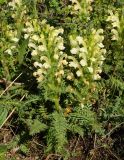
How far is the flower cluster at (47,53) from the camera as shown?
11.9 ft

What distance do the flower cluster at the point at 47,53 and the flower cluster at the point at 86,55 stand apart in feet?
0.34

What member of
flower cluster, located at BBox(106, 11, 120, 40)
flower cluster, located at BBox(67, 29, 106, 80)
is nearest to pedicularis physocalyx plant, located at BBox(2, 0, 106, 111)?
flower cluster, located at BBox(67, 29, 106, 80)

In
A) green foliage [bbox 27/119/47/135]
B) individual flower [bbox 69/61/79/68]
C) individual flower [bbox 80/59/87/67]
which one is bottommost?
green foliage [bbox 27/119/47/135]

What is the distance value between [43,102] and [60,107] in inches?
6.8

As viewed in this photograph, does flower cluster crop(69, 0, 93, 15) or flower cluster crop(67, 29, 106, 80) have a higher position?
flower cluster crop(69, 0, 93, 15)

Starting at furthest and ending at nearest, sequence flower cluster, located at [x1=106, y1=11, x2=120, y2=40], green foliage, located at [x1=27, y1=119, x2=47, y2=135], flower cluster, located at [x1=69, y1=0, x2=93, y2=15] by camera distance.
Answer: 1. flower cluster, located at [x1=69, y1=0, x2=93, y2=15]
2. flower cluster, located at [x1=106, y1=11, x2=120, y2=40]
3. green foliage, located at [x1=27, y1=119, x2=47, y2=135]

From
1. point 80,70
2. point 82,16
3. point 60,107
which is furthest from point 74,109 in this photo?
point 82,16

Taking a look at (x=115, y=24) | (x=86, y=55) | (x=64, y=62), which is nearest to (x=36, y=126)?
(x=64, y=62)

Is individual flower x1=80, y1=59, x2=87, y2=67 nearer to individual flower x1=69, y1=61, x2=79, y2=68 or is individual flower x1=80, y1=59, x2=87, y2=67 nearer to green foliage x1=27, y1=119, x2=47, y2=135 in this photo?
individual flower x1=69, y1=61, x2=79, y2=68

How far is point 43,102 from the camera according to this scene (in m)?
3.88

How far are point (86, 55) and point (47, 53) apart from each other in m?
0.35

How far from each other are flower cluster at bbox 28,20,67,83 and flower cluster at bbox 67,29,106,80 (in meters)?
0.10

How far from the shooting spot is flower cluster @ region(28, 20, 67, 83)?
362cm

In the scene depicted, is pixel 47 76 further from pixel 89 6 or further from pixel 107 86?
pixel 89 6
